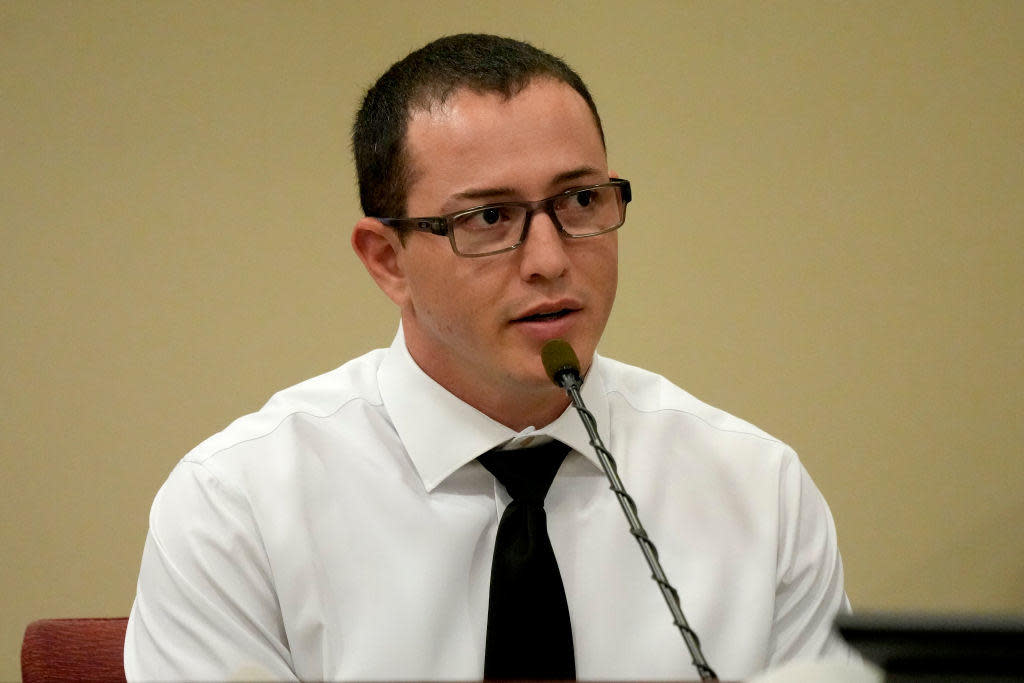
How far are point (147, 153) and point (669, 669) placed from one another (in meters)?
1.80

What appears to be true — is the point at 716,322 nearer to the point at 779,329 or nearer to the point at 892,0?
the point at 779,329

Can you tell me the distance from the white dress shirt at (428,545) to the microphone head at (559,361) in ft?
0.89

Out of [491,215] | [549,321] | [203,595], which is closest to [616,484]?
[549,321]

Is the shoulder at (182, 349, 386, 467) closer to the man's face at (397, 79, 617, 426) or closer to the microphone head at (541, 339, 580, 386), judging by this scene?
the man's face at (397, 79, 617, 426)

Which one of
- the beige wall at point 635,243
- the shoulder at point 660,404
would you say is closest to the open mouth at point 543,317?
the shoulder at point 660,404

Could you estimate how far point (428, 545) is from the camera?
1.52 meters

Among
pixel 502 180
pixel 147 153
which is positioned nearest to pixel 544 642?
pixel 502 180

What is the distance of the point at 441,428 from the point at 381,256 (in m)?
0.28

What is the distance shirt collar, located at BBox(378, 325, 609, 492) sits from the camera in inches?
61.3

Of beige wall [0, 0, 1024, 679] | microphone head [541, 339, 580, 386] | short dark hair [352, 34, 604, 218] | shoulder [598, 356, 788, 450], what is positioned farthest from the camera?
beige wall [0, 0, 1024, 679]

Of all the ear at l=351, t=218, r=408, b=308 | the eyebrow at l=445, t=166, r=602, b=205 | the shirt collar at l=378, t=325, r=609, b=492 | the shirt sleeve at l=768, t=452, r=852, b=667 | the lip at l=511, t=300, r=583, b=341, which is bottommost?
the shirt sleeve at l=768, t=452, r=852, b=667

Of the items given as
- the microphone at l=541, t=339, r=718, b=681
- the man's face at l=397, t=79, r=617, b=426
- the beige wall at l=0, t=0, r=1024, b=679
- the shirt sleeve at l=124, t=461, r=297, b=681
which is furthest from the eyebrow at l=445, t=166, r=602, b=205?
Result: the beige wall at l=0, t=0, r=1024, b=679

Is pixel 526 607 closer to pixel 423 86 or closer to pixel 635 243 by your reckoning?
pixel 423 86

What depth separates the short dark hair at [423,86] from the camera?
1513mm
